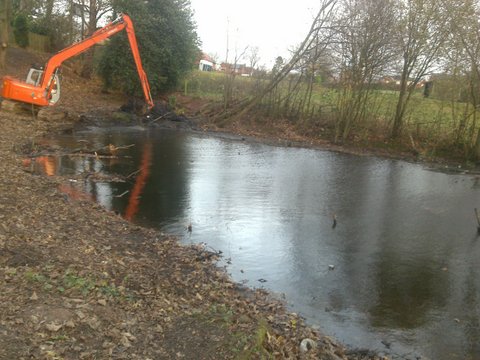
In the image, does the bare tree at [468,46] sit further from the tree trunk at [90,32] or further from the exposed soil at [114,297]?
the tree trunk at [90,32]

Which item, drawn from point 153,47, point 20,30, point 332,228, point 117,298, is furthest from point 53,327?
point 20,30

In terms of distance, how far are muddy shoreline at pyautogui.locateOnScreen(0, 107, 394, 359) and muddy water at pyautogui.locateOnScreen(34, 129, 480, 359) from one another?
83 centimetres

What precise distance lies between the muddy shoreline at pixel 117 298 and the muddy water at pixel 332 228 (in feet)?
2.71

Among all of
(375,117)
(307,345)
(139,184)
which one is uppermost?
(375,117)

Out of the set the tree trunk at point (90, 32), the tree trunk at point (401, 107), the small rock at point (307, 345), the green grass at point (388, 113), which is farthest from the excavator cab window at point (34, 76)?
the small rock at point (307, 345)

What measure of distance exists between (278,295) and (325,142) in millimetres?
18969

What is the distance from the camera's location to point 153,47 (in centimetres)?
3059

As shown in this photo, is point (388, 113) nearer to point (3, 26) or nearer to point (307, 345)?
point (3, 26)

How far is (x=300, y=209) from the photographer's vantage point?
1318 centimetres

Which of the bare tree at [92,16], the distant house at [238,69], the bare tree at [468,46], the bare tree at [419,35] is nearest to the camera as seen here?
the bare tree at [468,46]

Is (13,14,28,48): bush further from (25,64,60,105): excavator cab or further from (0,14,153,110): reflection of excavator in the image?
(25,64,60,105): excavator cab

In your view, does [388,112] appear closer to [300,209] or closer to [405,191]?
[405,191]

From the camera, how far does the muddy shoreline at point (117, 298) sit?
193 inches

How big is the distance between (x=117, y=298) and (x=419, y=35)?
2144cm
